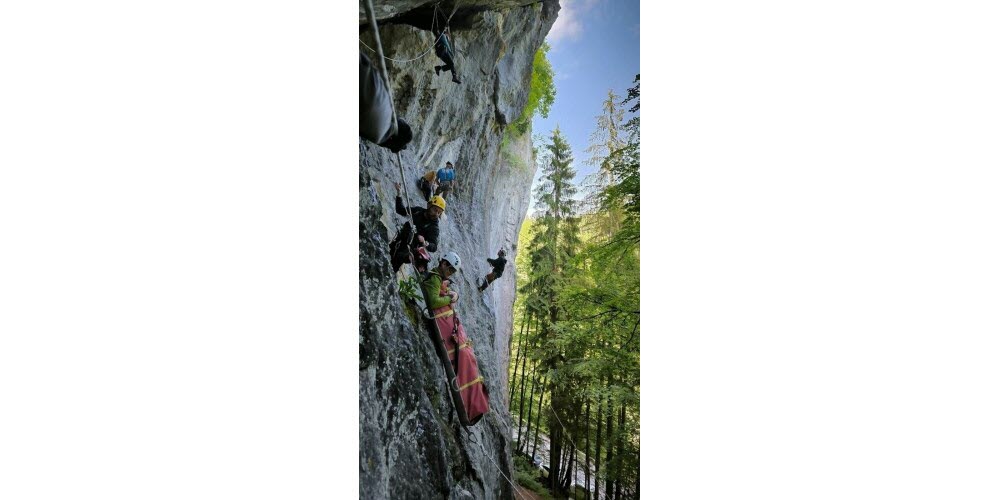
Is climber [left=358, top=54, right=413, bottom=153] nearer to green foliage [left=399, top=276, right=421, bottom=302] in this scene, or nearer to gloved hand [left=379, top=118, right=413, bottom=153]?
gloved hand [left=379, top=118, right=413, bottom=153]

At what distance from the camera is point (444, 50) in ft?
5.74

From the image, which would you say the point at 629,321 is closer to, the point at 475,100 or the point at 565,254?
the point at 565,254

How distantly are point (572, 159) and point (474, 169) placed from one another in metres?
0.43

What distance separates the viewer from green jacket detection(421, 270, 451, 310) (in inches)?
69.7

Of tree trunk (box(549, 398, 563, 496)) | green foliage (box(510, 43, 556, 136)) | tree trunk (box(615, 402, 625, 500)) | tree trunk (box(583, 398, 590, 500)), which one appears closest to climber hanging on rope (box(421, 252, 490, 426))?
tree trunk (box(549, 398, 563, 496))

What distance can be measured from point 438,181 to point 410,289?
1.49ft

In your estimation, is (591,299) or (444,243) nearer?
(591,299)

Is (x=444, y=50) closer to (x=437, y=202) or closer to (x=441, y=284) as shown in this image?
(x=437, y=202)

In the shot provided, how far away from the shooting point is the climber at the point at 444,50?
173 centimetres

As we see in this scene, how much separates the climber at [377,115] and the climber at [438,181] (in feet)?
0.54

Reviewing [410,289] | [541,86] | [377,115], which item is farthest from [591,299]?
[377,115]

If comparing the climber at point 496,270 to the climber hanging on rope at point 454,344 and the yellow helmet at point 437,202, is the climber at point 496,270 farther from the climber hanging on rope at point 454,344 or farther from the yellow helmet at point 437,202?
the yellow helmet at point 437,202

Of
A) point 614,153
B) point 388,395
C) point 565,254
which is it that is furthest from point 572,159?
point 388,395

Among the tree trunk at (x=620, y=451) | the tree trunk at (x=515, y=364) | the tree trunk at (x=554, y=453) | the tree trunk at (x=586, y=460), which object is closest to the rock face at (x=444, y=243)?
the tree trunk at (x=515, y=364)
